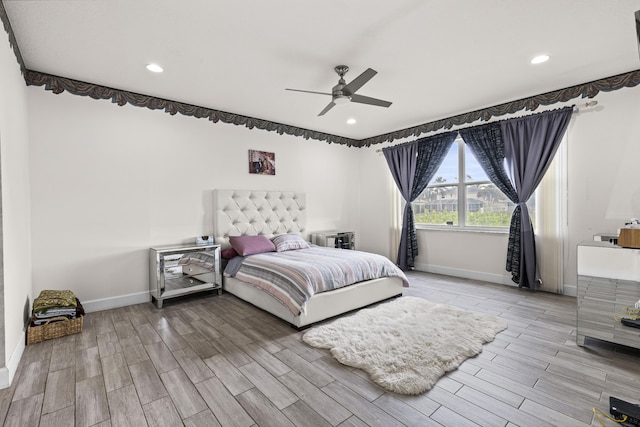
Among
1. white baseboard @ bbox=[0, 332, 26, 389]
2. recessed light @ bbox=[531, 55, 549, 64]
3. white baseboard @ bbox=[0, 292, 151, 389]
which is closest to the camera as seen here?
white baseboard @ bbox=[0, 332, 26, 389]

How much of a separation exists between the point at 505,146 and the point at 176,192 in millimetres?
4530

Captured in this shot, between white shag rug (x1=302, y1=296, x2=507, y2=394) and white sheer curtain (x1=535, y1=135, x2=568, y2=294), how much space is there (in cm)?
154

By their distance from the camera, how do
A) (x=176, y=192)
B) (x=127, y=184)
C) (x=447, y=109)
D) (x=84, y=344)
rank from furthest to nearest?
(x=447, y=109) < (x=176, y=192) < (x=127, y=184) < (x=84, y=344)

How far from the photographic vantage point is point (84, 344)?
2.58 metres

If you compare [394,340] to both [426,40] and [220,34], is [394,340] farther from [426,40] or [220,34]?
[220,34]

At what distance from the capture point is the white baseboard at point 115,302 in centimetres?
335

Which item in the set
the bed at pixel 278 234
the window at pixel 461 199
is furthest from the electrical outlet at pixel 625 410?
the window at pixel 461 199

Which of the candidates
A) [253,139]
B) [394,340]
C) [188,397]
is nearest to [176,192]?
[253,139]

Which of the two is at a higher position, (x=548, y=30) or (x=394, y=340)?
(x=548, y=30)

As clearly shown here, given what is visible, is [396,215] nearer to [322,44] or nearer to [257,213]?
[257,213]

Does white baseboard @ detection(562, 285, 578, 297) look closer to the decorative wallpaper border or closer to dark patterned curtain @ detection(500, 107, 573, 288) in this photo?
dark patterned curtain @ detection(500, 107, 573, 288)

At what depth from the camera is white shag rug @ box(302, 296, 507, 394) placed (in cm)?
205

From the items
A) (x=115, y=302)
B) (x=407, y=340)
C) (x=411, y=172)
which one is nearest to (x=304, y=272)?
(x=407, y=340)

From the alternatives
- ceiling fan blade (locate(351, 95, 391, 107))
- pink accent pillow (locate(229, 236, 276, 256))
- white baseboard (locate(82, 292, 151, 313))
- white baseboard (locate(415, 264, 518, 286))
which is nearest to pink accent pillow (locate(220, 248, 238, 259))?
pink accent pillow (locate(229, 236, 276, 256))
